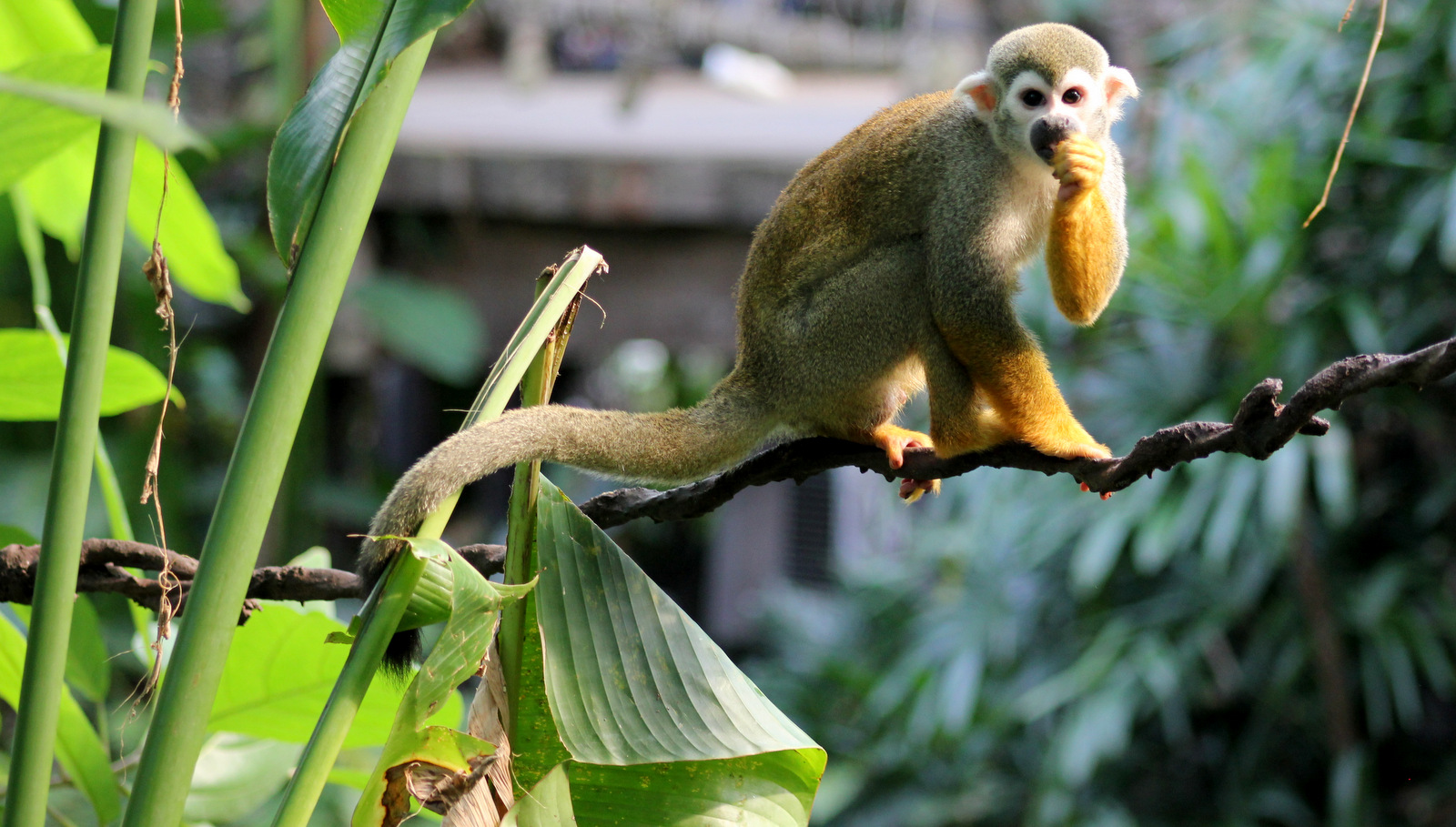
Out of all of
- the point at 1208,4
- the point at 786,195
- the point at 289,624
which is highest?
the point at 1208,4

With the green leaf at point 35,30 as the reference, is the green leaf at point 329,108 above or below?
below

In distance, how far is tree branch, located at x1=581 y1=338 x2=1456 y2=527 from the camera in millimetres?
746

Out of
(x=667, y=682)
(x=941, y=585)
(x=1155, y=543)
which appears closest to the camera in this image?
(x=667, y=682)

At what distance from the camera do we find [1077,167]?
1338 mm

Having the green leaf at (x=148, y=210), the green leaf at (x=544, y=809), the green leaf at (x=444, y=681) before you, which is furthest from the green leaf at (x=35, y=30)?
the green leaf at (x=544, y=809)

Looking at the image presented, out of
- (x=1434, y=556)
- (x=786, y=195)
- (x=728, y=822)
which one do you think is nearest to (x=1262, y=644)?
(x=1434, y=556)

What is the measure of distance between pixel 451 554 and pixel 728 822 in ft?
1.04

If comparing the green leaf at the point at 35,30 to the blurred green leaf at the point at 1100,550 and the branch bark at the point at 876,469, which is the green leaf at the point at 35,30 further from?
the blurred green leaf at the point at 1100,550

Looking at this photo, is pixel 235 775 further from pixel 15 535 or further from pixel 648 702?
pixel 648 702

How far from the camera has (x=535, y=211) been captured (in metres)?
4.24

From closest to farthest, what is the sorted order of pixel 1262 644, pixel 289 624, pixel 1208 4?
pixel 289 624 → pixel 1262 644 → pixel 1208 4

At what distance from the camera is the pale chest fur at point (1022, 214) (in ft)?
5.09

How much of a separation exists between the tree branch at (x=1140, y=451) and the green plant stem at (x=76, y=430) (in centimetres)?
44

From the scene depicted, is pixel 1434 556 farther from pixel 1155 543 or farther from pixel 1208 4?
pixel 1208 4
